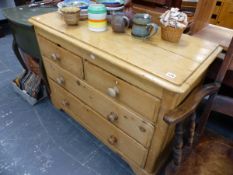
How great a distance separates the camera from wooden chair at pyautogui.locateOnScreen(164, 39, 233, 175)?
0.69m

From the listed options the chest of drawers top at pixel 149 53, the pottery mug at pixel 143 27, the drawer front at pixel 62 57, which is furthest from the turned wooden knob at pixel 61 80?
the pottery mug at pixel 143 27

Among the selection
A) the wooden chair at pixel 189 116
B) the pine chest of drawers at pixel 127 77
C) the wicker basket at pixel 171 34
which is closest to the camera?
the wooden chair at pixel 189 116

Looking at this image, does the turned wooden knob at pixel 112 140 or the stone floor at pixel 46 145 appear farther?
the stone floor at pixel 46 145

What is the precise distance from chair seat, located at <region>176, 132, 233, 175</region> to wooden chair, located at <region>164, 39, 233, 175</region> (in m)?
0.02

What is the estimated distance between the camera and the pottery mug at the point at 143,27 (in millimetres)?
914

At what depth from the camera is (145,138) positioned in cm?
97

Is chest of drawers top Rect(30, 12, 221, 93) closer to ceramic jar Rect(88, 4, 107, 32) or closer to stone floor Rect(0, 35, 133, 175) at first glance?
ceramic jar Rect(88, 4, 107, 32)

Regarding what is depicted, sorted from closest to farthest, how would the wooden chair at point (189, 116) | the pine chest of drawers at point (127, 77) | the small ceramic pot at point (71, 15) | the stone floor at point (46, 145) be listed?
the wooden chair at point (189, 116)
the pine chest of drawers at point (127, 77)
the small ceramic pot at point (71, 15)
the stone floor at point (46, 145)

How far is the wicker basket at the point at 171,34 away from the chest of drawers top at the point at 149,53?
0.02 meters

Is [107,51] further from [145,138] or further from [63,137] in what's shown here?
[63,137]

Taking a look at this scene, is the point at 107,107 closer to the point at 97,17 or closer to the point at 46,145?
the point at 97,17

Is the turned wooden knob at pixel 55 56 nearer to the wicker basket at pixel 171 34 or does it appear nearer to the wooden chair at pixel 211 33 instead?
the wicker basket at pixel 171 34

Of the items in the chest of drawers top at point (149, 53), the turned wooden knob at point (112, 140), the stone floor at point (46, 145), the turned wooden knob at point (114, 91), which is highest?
the chest of drawers top at point (149, 53)

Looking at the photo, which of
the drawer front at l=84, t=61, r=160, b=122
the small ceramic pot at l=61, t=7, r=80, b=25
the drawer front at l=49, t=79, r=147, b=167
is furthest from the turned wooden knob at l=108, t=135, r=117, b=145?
the small ceramic pot at l=61, t=7, r=80, b=25
